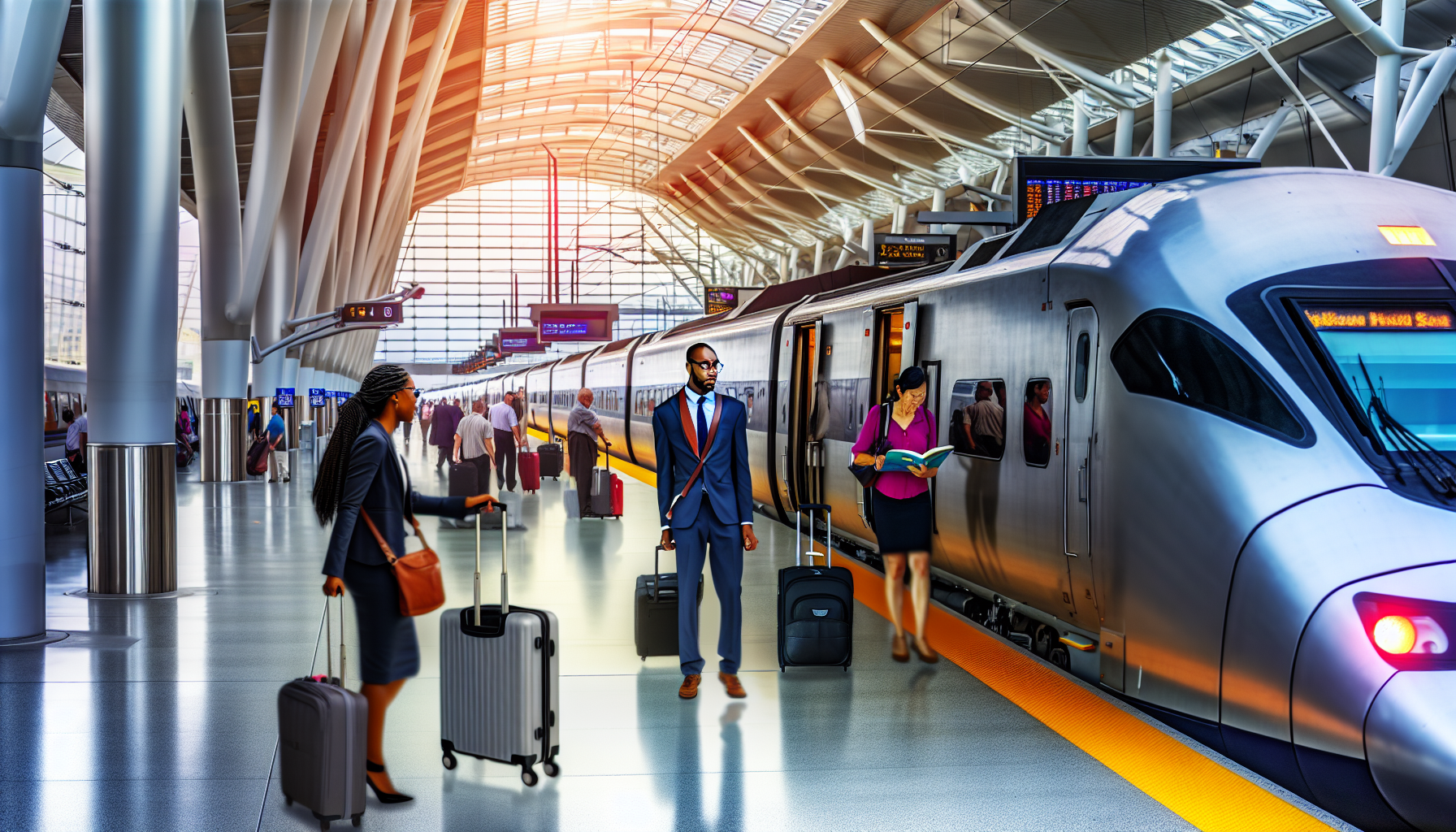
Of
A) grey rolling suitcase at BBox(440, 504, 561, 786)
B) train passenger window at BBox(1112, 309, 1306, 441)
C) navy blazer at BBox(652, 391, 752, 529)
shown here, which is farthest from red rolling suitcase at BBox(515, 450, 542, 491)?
grey rolling suitcase at BBox(440, 504, 561, 786)

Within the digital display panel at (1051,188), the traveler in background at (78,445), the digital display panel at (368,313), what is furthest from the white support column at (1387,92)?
the traveler in background at (78,445)

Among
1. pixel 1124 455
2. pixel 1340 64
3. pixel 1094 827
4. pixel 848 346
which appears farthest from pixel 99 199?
pixel 1340 64

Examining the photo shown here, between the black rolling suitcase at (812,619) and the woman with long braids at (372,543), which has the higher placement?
the woman with long braids at (372,543)

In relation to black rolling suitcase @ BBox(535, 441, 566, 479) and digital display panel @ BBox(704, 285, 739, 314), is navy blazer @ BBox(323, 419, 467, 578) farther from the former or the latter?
digital display panel @ BBox(704, 285, 739, 314)

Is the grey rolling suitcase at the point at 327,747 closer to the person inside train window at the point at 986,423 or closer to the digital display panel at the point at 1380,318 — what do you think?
the digital display panel at the point at 1380,318

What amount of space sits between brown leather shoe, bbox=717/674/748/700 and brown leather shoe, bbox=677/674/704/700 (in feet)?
0.46

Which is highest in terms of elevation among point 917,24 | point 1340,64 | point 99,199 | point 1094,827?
point 917,24

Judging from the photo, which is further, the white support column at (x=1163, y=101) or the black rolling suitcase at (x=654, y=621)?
the white support column at (x=1163, y=101)

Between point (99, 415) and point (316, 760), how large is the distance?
6.91 metres

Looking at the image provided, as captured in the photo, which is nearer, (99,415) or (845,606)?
(845,606)

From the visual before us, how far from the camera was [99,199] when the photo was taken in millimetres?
10062

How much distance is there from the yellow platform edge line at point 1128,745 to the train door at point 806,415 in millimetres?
4829

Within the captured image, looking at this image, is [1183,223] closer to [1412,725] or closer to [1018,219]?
[1412,725]

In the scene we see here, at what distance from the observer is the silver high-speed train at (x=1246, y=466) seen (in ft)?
15.5
